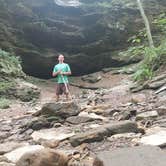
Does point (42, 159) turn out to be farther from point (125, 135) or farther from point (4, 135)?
point (4, 135)

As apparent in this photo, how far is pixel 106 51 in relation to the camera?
81.0 feet

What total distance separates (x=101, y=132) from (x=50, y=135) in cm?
95

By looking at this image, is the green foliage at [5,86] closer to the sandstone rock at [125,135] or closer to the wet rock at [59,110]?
the wet rock at [59,110]

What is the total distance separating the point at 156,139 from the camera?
4.07 metres

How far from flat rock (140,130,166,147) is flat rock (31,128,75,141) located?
1.20m

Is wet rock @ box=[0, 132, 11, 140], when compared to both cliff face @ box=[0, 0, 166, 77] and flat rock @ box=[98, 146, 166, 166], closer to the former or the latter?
flat rock @ box=[98, 146, 166, 166]

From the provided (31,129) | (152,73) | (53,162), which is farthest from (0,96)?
(53,162)

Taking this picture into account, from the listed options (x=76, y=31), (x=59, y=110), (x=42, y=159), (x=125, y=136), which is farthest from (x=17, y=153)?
(x=76, y=31)

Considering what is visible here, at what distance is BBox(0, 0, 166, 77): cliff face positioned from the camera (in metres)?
22.8

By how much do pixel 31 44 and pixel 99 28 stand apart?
16.1 feet

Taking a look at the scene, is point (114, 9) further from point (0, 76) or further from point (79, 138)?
point (79, 138)

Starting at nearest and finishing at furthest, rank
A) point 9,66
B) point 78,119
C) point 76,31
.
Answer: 1. point 78,119
2. point 9,66
3. point 76,31

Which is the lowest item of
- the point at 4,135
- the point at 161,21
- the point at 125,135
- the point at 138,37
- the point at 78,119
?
the point at 125,135

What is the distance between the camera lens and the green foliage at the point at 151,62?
10.4 m
